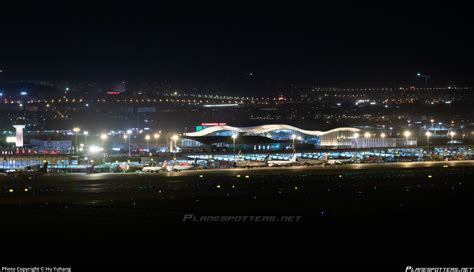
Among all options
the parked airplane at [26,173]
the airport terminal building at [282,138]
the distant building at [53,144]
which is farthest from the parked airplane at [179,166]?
the distant building at [53,144]

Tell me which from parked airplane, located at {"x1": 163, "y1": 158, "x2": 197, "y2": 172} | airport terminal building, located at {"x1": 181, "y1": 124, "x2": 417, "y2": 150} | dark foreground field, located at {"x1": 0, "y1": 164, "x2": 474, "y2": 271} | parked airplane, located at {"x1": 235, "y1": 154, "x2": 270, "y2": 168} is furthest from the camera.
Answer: airport terminal building, located at {"x1": 181, "y1": 124, "x2": 417, "y2": 150}

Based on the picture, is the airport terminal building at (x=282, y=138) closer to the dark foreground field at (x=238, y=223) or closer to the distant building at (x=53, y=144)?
the distant building at (x=53, y=144)

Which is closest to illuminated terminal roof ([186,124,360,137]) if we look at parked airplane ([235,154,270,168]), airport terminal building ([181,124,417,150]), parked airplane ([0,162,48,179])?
airport terminal building ([181,124,417,150])

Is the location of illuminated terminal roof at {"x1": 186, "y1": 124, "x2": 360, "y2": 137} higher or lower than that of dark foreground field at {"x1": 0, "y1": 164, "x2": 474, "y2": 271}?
higher

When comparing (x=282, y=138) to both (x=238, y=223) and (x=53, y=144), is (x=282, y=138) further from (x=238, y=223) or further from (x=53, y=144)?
(x=238, y=223)

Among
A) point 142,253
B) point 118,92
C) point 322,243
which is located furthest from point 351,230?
point 118,92

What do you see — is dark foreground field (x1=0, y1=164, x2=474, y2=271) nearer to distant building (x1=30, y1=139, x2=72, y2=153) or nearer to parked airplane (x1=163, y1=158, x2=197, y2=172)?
parked airplane (x1=163, y1=158, x2=197, y2=172)

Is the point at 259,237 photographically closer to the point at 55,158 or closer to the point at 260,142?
the point at 55,158
